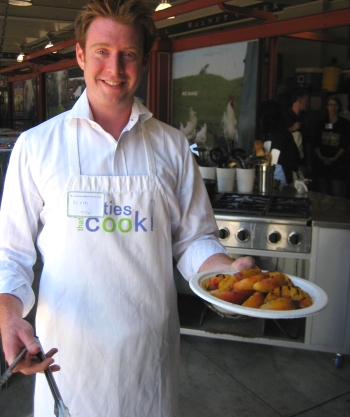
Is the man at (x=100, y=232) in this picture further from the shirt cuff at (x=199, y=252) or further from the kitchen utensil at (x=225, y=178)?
the kitchen utensil at (x=225, y=178)

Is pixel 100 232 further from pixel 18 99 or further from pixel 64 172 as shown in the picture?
pixel 18 99

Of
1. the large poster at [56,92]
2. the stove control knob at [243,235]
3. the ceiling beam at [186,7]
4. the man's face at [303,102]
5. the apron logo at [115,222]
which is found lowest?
the stove control knob at [243,235]

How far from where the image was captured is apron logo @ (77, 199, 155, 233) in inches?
50.8

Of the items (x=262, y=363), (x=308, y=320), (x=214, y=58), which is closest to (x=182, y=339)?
(x=262, y=363)

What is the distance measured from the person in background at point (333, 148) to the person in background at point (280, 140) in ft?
5.79

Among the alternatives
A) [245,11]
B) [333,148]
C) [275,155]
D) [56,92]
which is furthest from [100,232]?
[56,92]

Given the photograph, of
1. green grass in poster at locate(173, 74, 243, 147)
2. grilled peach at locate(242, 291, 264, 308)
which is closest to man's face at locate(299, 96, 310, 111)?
green grass in poster at locate(173, 74, 243, 147)

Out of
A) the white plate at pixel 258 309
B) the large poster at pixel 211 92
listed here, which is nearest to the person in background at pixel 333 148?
the large poster at pixel 211 92

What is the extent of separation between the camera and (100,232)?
129 centimetres

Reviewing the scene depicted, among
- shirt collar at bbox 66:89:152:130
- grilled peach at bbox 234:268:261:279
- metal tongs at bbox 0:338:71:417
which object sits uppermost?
shirt collar at bbox 66:89:152:130

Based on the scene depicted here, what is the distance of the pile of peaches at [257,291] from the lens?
4.32ft

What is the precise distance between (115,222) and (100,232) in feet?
0.16

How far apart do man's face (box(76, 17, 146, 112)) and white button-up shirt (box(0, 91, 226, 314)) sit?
81mm

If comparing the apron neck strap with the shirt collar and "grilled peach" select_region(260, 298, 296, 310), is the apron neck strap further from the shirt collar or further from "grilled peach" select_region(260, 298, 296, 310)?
"grilled peach" select_region(260, 298, 296, 310)
